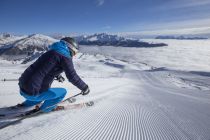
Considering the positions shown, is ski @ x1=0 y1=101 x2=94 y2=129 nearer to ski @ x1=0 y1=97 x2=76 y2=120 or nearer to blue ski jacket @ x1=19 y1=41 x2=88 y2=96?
ski @ x1=0 y1=97 x2=76 y2=120

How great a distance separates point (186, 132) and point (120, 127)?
4.74 ft

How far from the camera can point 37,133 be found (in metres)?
3.86

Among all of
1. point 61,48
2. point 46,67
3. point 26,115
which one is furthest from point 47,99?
point 61,48

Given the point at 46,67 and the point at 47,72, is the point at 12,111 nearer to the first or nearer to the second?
the point at 47,72

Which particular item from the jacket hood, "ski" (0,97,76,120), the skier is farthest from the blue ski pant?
the jacket hood

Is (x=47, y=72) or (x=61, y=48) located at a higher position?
(x=61, y=48)

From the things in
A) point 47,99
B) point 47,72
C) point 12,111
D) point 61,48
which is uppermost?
point 61,48

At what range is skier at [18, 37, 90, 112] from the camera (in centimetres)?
467

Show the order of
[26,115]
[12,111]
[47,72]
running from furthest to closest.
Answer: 1. [12,111]
2. [47,72]
3. [26,115]

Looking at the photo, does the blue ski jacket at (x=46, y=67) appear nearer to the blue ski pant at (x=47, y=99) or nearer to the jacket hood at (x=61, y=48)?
the jacket hood at (x=61, y=48)

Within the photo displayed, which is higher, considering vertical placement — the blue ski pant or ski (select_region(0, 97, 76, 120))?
the blue ski pant

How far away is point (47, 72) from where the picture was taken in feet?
15.6

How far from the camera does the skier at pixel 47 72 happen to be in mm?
4672

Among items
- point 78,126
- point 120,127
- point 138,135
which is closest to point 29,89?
point 78,126
